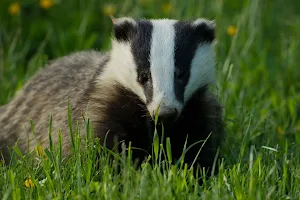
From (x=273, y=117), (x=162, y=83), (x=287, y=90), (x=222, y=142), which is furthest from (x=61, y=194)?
(x=287, y=90)

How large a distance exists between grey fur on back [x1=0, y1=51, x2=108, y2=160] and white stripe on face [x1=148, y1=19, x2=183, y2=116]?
1.98 feet

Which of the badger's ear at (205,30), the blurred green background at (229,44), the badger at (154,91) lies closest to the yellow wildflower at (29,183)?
the badger at (154,91)

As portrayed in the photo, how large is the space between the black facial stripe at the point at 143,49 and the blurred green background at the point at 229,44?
0.86 metres

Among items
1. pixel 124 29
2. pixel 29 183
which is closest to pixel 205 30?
pixel 124 29

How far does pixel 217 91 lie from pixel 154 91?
1.08 meters

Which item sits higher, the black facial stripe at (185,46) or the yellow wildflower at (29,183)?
the black facial stripe at (185,46)

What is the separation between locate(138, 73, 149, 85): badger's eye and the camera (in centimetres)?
366

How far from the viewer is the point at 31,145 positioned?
4543 millimetres

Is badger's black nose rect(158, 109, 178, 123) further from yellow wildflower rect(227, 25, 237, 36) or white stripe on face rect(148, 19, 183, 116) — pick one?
yellow wildflower rect(227, 25, 237, 36)

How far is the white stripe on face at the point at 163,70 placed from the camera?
11.5 ft

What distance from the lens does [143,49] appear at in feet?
12.3

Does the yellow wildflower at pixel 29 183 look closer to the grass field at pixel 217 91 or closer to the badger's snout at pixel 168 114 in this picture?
the grass field at pixel 217 91

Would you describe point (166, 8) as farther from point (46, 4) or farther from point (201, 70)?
point (201, 70)

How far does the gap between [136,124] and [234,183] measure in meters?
0.78
